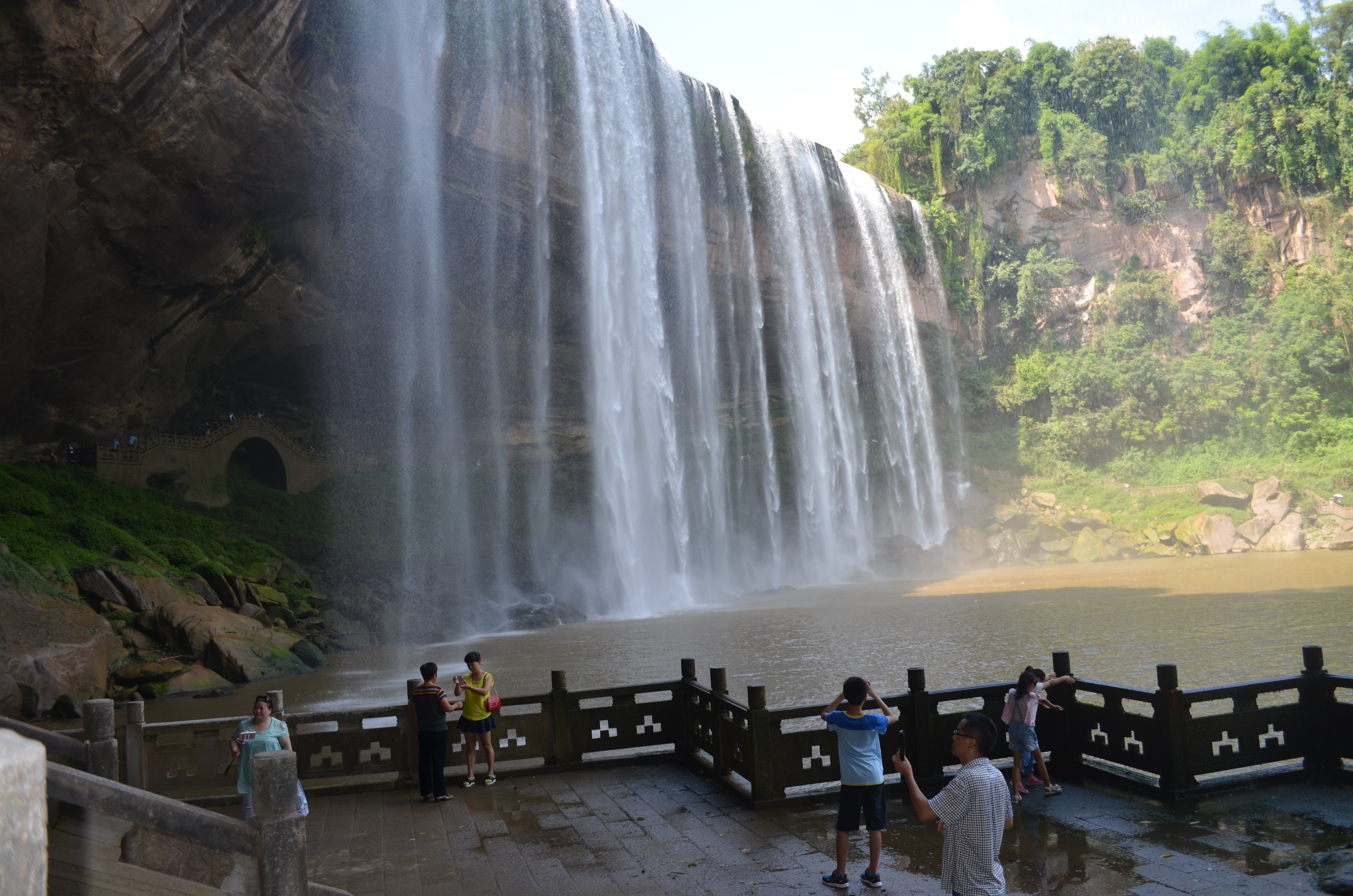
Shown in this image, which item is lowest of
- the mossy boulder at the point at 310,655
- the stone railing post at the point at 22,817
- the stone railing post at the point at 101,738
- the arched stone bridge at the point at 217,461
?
the mossy boulder at the point at 310,655

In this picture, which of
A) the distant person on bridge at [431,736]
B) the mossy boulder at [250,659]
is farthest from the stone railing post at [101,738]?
the mossy boulder at [250,659]

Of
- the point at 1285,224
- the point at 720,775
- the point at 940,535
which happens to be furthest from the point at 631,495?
the point at 1285,224

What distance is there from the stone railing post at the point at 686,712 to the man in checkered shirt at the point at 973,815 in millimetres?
4303

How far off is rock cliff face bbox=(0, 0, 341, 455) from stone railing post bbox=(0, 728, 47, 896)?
16.5 m

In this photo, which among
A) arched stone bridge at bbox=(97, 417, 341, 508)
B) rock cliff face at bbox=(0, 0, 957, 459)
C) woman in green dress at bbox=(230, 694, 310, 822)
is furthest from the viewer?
arched stone bridge at bbox=(97, 417, 341, 508)

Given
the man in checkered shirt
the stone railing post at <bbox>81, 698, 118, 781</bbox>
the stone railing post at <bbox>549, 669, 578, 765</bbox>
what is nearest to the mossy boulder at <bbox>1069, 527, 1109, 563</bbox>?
the stone railing post at <bbox>549, 669, 578, 765</bbox>

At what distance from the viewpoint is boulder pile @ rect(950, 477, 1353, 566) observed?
114 ft

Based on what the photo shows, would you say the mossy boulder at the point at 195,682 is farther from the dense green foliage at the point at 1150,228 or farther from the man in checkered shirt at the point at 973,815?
the dense green foliage at the point at 1150,228

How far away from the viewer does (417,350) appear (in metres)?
28.7

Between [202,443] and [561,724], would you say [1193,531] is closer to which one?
[561,724]

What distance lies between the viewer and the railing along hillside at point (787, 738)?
651 centimetres

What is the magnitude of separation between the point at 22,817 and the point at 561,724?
6.75 metres

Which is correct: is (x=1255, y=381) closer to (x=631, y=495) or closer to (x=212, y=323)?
(x=631, y=495)

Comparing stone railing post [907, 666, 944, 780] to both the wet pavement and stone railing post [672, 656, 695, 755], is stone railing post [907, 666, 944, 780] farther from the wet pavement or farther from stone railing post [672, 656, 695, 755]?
stone railing post [672, 656, 695, 755]
